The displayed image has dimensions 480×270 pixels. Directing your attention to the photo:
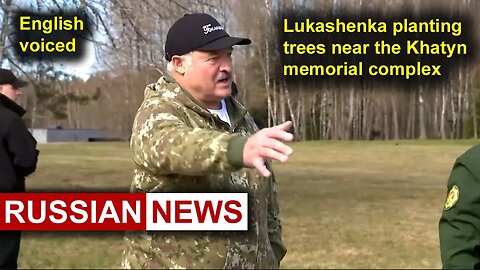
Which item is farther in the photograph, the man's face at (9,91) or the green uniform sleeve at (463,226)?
the man's face at (9,91)

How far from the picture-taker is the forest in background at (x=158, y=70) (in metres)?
3.82

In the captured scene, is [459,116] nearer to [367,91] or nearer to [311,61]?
[367,91]

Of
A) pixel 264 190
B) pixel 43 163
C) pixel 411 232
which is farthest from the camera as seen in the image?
pixel 43 163

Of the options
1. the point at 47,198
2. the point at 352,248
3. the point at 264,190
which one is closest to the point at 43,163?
the point at 352,248

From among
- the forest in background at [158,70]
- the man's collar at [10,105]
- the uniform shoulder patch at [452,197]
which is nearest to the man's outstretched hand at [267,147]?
the uniform shoulder patch at [452,197]

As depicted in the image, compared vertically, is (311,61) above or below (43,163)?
above

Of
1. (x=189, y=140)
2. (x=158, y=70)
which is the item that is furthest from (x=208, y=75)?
(x=158, y=70)

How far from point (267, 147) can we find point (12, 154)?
2.24 meters

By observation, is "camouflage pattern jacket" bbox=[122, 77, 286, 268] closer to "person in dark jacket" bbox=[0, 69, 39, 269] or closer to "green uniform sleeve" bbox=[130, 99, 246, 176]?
"green uniform sleeve" bbox=[130, 99, 246, 176]

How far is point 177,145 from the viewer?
138 centimetres

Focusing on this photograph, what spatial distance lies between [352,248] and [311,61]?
208cm

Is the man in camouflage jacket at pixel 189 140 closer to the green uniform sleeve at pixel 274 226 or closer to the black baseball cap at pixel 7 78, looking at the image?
the green uniform sleeve at pixel 274 226

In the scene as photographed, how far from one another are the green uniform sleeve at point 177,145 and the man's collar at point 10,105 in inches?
71.0

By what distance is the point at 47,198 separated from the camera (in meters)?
2.38
